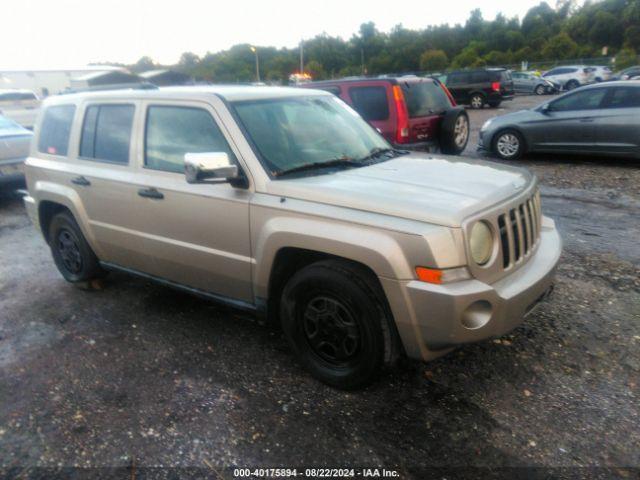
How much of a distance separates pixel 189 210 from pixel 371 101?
5.46 meters

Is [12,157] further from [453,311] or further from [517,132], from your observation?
[517,132]

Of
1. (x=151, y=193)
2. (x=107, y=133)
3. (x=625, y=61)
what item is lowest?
(x=151, y=193)

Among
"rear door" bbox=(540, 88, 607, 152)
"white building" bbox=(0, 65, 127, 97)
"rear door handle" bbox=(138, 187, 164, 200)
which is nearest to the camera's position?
"rear door handle" bbox=(138, 187, 164, 200)

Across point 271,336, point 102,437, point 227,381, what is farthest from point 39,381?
point 271,336

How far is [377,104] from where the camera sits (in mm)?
8266

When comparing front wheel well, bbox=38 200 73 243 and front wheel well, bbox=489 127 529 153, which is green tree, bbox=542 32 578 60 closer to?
front wheel well, bbox=489 127 529 153

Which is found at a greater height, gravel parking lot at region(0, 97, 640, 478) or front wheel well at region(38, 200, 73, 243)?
front wheel well at region(38, 200, 73, 243)

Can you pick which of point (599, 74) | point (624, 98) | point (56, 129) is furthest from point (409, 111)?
point (599, 74)

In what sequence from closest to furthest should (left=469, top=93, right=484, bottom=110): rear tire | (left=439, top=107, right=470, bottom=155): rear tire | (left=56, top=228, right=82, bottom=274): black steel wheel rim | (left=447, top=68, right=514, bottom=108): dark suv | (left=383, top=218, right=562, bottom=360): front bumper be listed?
(left=383, top=218, right=562, bottom=360): front bumper, (left=56, top=228, right=82, bottom=274): black steel wheel rim, (left=439, top=107, right=470, bottom=155): rear tire, (left=447, top=68, right=514, bottom=108): dark suv, (left=469, top=93, right=484, bottom=110): rear tire

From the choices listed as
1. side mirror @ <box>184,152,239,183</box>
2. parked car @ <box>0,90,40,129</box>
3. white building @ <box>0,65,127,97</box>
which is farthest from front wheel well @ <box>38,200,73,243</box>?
white building @ <box>0,65,127,97</box>

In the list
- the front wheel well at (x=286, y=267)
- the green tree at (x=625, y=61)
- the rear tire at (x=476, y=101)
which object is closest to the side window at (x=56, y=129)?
the front wheel well at (x=286, y=267)

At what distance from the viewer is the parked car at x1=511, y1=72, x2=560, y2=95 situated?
29.6 metres

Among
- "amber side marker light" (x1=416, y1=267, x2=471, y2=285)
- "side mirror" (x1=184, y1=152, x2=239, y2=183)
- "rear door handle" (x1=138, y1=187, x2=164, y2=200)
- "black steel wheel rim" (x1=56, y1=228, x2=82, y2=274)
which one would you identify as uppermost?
"side mirror" (x1=184, y1=152, x2=239, y2=183)

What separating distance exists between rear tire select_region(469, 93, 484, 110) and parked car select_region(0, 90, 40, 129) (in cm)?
1722
